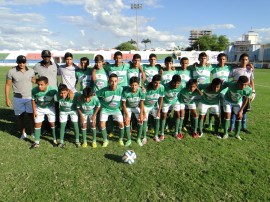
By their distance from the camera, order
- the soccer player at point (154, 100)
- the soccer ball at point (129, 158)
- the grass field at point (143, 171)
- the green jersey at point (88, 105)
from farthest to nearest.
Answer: the soccer player at point (154, 100) < the green jersey at point (88, 105) < the soccer ball at point (129, 158) < the grass field at point (143, 171)

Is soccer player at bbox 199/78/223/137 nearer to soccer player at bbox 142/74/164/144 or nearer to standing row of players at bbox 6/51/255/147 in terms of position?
standing row of players at bbox 6/51/255/147

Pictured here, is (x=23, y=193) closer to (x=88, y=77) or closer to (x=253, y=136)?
(x=88, y=77)

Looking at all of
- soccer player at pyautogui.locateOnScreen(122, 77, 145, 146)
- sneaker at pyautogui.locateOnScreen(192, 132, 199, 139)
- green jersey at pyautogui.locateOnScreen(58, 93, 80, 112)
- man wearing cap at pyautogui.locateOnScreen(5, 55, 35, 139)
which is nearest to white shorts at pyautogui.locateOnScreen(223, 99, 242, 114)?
sneaker at pyautogui.locateOnScreen(192, 132, 199, 139)

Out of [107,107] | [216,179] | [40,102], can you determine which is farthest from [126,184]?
[40,102]

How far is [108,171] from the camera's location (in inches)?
172

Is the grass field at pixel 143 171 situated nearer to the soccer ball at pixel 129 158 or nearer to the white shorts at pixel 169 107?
the soccer ball at pixel 129 158

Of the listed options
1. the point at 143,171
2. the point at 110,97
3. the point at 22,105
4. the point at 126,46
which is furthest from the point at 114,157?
the point at 126,46

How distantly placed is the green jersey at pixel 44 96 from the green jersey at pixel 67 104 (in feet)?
0.68

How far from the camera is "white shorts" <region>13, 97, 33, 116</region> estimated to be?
5633mm

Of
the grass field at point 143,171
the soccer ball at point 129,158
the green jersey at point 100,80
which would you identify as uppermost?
the green jersey at point 100,80

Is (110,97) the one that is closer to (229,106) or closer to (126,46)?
(229,106)

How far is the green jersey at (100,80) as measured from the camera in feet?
18.4

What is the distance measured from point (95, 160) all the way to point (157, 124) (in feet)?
5.90

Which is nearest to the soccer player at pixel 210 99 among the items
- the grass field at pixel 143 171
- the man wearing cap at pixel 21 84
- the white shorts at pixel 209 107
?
the white shorts at pixel 209 107
